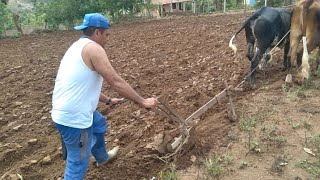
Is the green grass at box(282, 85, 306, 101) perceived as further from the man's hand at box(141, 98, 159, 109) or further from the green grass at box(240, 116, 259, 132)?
the man's hand at box(141, 98, 159, 109)

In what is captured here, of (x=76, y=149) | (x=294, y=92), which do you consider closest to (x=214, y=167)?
(x=76, y=149)

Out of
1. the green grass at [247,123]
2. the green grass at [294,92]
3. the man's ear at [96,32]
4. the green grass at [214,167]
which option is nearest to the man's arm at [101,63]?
the man's ear at [96,32]

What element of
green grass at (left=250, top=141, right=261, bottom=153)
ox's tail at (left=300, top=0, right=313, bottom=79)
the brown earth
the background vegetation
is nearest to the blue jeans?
the brown earth

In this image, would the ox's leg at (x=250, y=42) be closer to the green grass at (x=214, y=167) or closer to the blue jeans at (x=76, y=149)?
the green grass at (x=214, y=167)

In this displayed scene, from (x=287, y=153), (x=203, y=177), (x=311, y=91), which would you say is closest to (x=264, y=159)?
(x=287, y=153)

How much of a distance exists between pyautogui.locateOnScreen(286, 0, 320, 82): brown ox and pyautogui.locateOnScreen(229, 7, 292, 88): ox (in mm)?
329

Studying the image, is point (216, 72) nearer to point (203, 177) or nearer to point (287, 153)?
point (287, 153)

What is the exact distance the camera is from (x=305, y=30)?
22.7ft

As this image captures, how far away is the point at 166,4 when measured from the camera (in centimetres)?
3966

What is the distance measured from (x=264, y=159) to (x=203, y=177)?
0.87 metres

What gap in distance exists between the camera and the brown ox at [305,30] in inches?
260

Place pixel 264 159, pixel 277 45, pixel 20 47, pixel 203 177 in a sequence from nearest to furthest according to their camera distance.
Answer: pixel 203 177 < pixel 264 159 < pixel 277 45 < pixel 20 47

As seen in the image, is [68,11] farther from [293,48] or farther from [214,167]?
[214,167]

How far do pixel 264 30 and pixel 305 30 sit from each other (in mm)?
738
